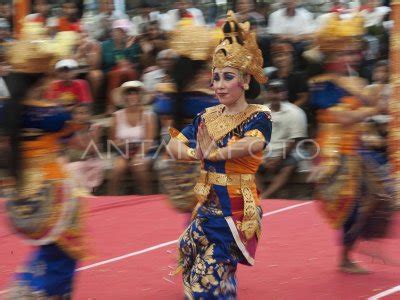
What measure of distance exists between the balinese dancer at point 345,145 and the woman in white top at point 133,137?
377 centimetres

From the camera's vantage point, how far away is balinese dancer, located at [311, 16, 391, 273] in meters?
5.58

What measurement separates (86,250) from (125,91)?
4.66 metres

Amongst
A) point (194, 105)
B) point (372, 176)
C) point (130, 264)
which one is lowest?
point (130, 264)

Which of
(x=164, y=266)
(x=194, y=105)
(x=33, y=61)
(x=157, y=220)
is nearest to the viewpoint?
(x=33, y=61)

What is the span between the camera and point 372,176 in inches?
222

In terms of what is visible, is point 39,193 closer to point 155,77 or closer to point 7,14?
point 155,77

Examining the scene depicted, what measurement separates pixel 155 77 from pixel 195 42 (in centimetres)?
415

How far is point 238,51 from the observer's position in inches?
185

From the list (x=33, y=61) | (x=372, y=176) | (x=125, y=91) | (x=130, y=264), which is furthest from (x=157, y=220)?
(x=33, y=61)

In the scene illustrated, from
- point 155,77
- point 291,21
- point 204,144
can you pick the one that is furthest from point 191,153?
point 291,21

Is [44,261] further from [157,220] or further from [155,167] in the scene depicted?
[155,167]

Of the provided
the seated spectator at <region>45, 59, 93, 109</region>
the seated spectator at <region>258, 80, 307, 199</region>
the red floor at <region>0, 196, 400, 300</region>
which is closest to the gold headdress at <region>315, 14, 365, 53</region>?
the red floor at <region>0, 196, 400, 300</region>

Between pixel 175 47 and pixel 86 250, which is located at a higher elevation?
pixel 175 47

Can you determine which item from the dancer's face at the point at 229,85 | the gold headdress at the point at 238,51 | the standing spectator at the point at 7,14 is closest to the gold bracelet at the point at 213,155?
the dancer's face at the point at 229,85
